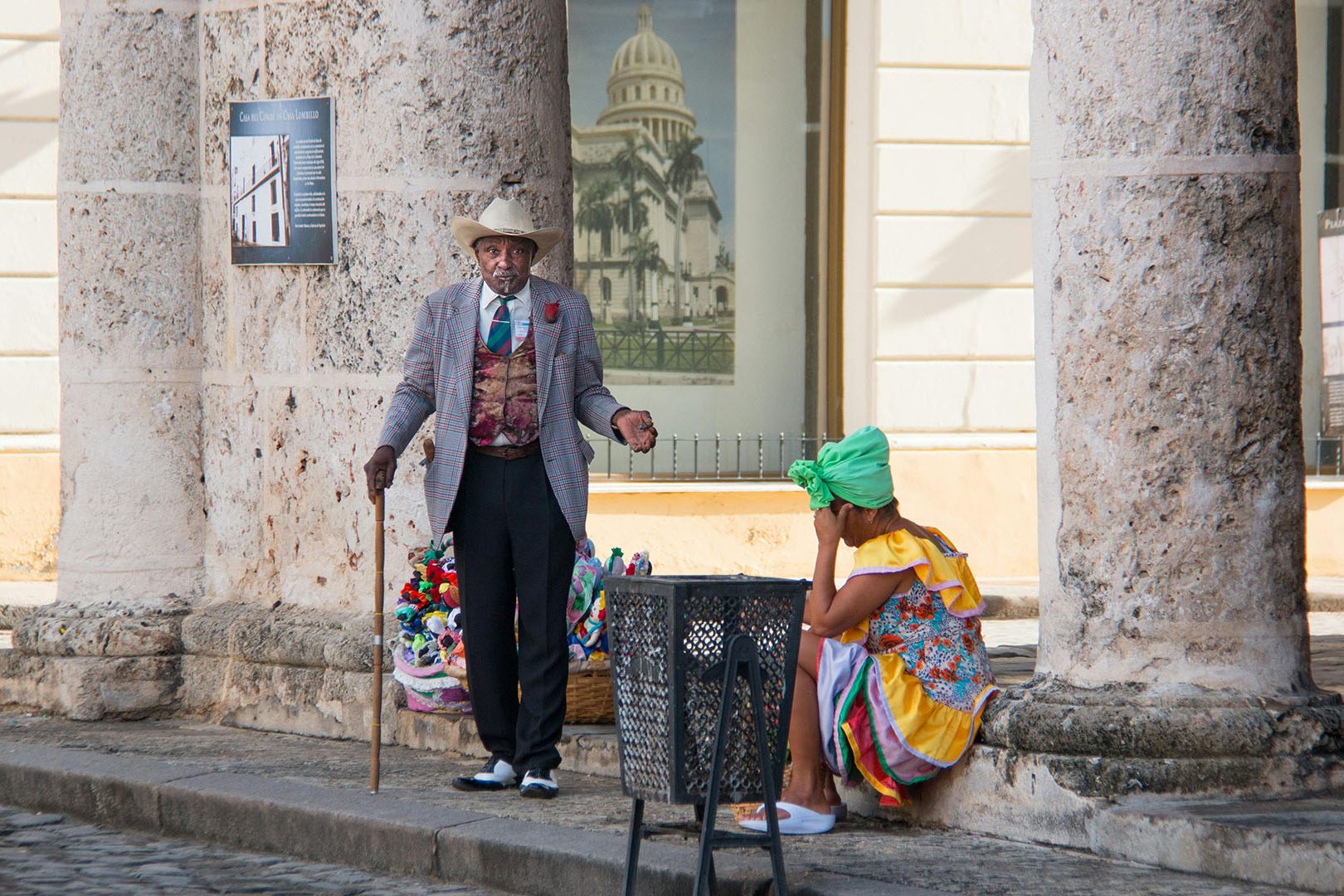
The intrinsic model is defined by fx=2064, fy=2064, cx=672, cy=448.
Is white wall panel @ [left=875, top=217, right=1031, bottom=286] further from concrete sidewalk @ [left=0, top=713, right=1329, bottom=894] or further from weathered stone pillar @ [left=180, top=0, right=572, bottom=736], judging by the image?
concrete sidewalk @ [left=0, top=713, right=1329, bottom=894]

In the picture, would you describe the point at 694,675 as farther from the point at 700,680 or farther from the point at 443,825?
the point at 443,825

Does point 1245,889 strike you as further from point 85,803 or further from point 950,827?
point 85,803

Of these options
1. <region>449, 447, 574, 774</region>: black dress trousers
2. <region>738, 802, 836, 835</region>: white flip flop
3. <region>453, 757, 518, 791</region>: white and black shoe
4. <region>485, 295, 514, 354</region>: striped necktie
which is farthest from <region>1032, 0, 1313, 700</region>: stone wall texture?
<region>453, 757, 518, 791</region>: white and black shoe

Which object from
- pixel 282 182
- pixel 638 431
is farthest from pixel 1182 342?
pixel 282 182

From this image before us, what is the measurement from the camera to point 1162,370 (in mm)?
5285

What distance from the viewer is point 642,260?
41.4 ft

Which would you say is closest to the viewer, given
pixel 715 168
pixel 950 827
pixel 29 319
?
pixel 950 827

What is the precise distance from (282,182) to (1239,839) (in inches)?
172

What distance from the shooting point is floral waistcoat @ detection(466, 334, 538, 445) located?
6234 mm

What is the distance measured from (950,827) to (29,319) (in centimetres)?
780

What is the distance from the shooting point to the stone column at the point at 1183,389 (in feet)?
17.3

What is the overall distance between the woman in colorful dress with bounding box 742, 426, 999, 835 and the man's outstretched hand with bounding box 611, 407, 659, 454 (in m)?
0.46

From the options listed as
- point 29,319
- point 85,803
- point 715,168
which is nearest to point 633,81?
point 715,168

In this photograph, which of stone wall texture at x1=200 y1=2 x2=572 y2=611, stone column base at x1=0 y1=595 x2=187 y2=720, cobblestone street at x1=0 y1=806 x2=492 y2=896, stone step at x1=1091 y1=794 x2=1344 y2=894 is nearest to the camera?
stone step at x1=1091 y1=794 x2=1344 y2=894
